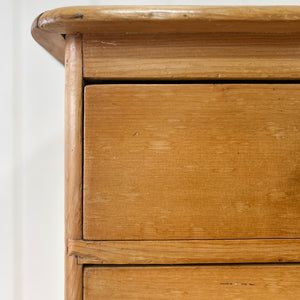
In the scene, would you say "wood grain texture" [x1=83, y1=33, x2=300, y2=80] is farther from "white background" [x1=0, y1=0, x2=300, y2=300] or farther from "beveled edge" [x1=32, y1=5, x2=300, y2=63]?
"white background" [x1=0, y1=0, x2=300, y2=300]

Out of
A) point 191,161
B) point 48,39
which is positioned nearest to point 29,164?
point 48,39

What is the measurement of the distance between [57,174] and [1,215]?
175mm

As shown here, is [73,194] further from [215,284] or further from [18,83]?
[18,83]

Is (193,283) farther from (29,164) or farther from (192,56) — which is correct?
(29,164)

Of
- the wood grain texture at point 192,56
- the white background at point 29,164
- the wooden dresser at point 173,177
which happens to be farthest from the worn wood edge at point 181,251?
the white background at point 29,164

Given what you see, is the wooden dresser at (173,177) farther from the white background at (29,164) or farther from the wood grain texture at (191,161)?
the white background at (29,164)

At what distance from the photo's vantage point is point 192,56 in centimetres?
45

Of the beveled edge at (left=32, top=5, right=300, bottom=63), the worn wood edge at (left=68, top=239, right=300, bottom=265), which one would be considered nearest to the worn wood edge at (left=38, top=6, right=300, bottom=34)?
the beveled edge at (left=32, top=5, right=300, bottom=63)

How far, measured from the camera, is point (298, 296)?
449 mm

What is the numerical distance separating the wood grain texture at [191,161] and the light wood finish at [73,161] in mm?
11

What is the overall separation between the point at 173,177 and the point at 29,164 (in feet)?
1.68

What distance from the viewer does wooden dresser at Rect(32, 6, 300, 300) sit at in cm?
44

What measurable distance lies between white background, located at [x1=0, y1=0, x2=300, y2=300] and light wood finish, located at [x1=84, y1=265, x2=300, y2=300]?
0.41 meters

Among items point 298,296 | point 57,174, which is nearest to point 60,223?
point 57,174
